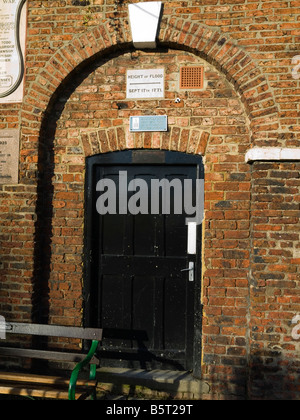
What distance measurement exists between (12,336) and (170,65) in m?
3.41

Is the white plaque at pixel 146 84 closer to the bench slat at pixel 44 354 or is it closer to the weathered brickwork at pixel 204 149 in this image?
the weathered brickwork at pixel 204 149

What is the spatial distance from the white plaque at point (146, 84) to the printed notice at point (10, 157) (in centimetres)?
135

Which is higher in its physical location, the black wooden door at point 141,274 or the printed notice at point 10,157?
the printed notice at point 10,157

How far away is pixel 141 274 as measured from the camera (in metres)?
4.01

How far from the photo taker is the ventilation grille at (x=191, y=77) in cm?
388

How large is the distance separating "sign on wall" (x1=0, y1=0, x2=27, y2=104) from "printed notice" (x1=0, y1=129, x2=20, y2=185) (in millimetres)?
384

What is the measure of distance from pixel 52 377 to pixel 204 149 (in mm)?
2732

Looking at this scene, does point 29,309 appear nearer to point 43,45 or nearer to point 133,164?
point 133,164

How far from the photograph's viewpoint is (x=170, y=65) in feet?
12.9
